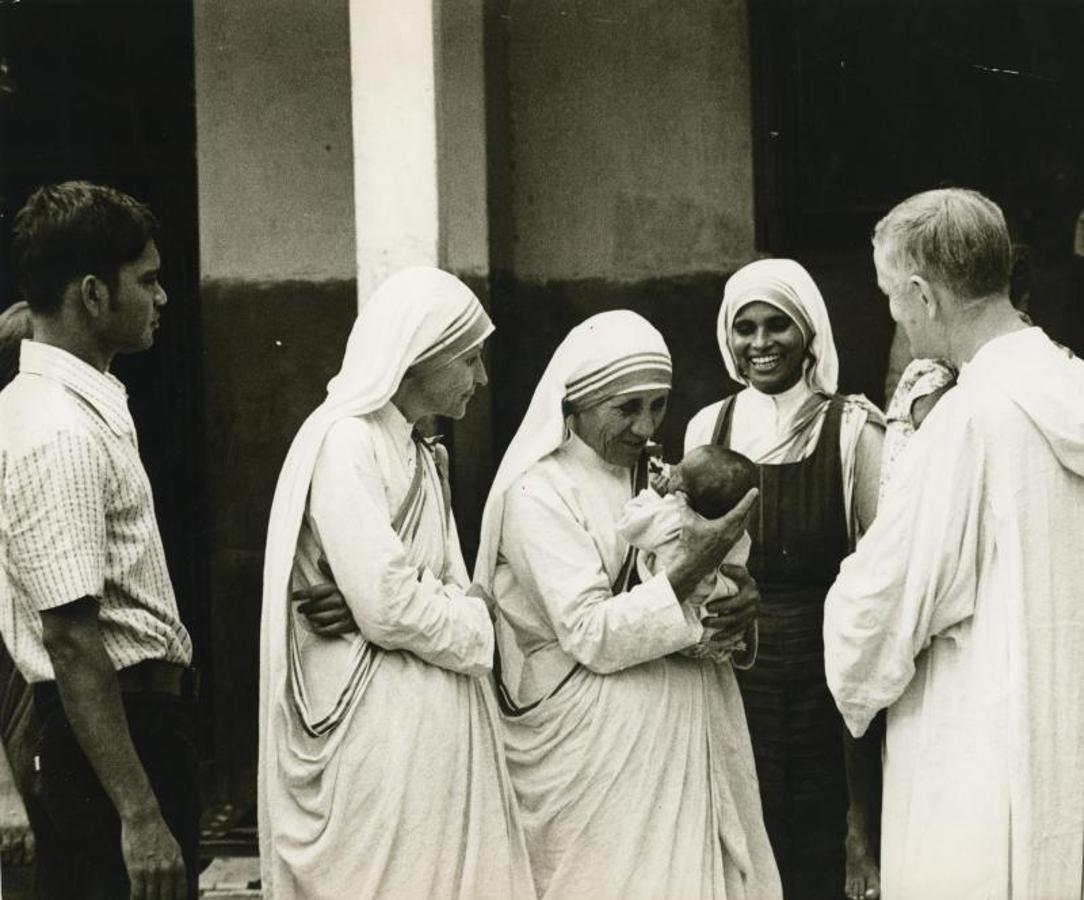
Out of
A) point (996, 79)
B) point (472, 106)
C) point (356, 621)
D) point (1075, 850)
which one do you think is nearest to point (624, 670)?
point (356, 621)

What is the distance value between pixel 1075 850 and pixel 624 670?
1.28 meters

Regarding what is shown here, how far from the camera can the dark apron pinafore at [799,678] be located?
4.99m

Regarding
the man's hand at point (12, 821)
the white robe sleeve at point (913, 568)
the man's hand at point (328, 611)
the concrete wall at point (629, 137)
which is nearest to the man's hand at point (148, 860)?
the man's hand at point (12, 821)

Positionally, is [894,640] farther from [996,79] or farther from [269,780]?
[996,79]

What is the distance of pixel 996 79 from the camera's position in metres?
6.44

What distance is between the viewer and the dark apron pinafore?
4.99 meters

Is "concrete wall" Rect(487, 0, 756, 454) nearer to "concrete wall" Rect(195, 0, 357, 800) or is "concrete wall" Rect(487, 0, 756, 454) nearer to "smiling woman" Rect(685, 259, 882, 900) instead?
"concrete wall" Rect(195, 0, 357, 800)

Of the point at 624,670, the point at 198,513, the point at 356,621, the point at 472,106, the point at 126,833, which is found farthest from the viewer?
the point at 198,513

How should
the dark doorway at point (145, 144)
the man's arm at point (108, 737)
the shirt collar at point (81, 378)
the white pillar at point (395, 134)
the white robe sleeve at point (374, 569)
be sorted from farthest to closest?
the dark doorway at point (145, 144)
the white pillar at point (395, 134)
the white robe sleeve at point (374, 569)
the shirt collar at point (81, 378)
the man's arm at point (108, 737)

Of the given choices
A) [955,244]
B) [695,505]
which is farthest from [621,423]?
[955,244]

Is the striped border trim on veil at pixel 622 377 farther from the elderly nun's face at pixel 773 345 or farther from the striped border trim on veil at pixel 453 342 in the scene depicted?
the elderly nun's face at pixel 773 345

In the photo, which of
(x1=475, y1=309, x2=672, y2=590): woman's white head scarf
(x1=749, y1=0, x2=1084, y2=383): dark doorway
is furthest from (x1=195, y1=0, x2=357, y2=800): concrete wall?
(x1=475, y1=309, x2=672, y2=590): woman's white head scarf

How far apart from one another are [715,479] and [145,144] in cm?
327

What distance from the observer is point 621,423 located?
472cm
